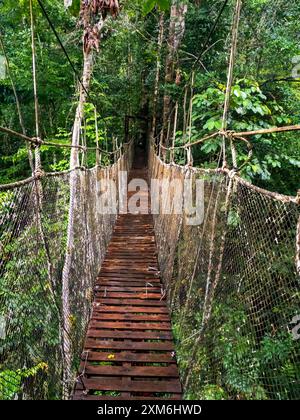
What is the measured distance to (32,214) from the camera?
1.51 m

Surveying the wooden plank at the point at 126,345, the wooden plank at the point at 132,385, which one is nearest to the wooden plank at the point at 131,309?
the wooden plank at the point at 126,345

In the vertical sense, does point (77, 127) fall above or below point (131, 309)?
above

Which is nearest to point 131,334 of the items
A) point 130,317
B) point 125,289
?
point 130,317

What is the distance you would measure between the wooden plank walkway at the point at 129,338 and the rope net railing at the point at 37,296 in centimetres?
13

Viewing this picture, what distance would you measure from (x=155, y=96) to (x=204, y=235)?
19.8ft

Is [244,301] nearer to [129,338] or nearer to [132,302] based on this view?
[129,338]

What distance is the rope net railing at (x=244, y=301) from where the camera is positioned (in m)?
1.01

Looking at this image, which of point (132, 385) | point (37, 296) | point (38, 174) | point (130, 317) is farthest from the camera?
point (130, 317)

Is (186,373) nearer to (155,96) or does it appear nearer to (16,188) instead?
(16,188)

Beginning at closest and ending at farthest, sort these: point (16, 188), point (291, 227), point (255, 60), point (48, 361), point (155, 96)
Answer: point (291, 227) < point (16, 188) < point (48, 361) < point (255, 60) < point (155, 96)

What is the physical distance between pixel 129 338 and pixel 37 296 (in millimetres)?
953

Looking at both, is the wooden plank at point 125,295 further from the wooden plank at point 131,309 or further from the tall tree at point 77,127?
the tall tree at point 77,127

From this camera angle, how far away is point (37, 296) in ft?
5.49

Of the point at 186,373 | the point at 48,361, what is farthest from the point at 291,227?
the point at 48,361
